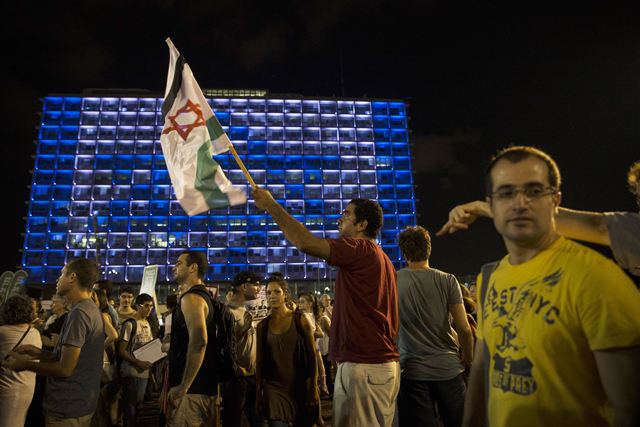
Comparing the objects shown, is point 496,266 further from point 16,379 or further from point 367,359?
point 16,379

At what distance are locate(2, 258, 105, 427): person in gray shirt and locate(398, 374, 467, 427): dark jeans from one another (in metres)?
2.62

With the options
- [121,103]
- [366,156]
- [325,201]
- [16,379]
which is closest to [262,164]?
[325,201]

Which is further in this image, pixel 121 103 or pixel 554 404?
pixel 121 103

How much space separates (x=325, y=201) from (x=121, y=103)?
34139 mm

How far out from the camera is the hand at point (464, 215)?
183 centimetres

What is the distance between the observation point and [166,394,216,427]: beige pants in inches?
122

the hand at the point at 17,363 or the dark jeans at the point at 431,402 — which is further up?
the hand at the point at 17,363

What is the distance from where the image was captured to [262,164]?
190 feet

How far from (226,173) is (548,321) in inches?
2127

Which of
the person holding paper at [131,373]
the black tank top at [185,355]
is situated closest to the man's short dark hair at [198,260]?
the black tank top at [185,355]

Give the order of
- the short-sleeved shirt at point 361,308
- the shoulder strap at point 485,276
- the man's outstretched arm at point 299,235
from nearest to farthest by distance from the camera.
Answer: the shoulder strap at point 485,276 → the man's outstretched arm at point 299,235 → the short-sleeved shirt at point 361,308

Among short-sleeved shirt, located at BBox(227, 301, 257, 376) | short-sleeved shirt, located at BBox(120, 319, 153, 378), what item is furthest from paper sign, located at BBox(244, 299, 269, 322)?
short-sleeved shirt, located at BBox(120, 319, 153, 378)

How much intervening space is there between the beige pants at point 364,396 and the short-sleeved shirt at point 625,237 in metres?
1.56

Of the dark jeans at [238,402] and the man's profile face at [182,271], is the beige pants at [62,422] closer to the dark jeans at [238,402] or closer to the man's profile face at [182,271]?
the man's profile face at [182,271]
